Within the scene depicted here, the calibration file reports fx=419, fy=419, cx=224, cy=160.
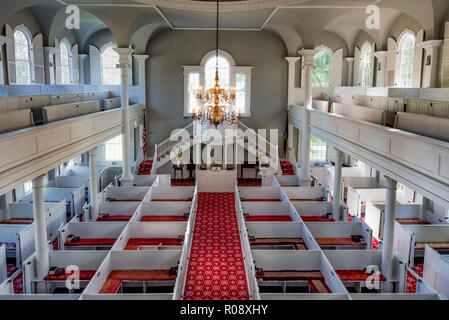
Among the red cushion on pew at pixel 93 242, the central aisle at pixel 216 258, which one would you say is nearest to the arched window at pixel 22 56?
the red cushion on pew at pixel 93 242

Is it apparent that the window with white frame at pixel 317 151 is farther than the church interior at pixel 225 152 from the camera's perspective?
Yes

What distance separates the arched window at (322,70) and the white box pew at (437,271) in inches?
569

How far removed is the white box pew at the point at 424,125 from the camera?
8484 millimetres

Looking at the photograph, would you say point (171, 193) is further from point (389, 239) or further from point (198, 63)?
point (198, 63)

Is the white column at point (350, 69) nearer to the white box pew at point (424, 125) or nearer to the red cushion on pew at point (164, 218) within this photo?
the white box pew at point (424, 125)

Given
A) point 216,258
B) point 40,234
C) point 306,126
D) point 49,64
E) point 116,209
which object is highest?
point 49,64

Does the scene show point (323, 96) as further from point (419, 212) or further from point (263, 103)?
point (419, 212)

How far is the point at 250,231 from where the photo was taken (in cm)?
1230

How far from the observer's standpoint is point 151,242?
12.1 m

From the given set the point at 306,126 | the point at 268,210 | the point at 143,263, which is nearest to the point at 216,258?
the point at 143,263

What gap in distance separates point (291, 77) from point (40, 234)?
16310 mm
